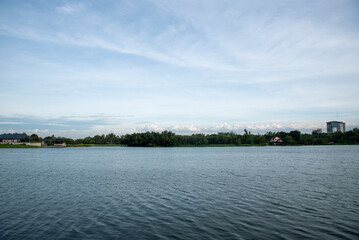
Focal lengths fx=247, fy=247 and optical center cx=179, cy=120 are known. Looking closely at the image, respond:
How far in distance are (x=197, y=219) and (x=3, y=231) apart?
8.82 meters

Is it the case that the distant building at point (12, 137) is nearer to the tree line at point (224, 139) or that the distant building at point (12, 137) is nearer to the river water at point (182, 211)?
the tree line at point (224, 139)

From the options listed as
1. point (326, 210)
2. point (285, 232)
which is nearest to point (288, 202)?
point (326, 210)

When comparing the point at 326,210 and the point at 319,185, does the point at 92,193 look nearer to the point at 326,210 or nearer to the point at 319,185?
the point at 326,210

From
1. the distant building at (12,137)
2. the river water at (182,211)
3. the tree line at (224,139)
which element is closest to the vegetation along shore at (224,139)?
the tree line at (224,139)

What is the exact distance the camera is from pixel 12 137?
148 m

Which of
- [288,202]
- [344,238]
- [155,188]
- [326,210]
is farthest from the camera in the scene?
[155,188]

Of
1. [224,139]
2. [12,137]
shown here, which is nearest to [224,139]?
[224,139]

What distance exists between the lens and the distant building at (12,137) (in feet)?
478

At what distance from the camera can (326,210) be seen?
13773mm

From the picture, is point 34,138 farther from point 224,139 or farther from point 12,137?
point 224,139

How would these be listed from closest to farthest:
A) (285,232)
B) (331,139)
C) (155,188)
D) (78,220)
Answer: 1. (285,232)
2. (78,220)
3. (155,188)
4. (331,139)

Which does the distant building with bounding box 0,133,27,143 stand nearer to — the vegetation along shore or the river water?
the vegetation along shore

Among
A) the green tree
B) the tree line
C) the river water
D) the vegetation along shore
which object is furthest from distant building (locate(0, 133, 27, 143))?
the river water

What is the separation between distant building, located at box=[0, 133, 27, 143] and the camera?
14575cm
